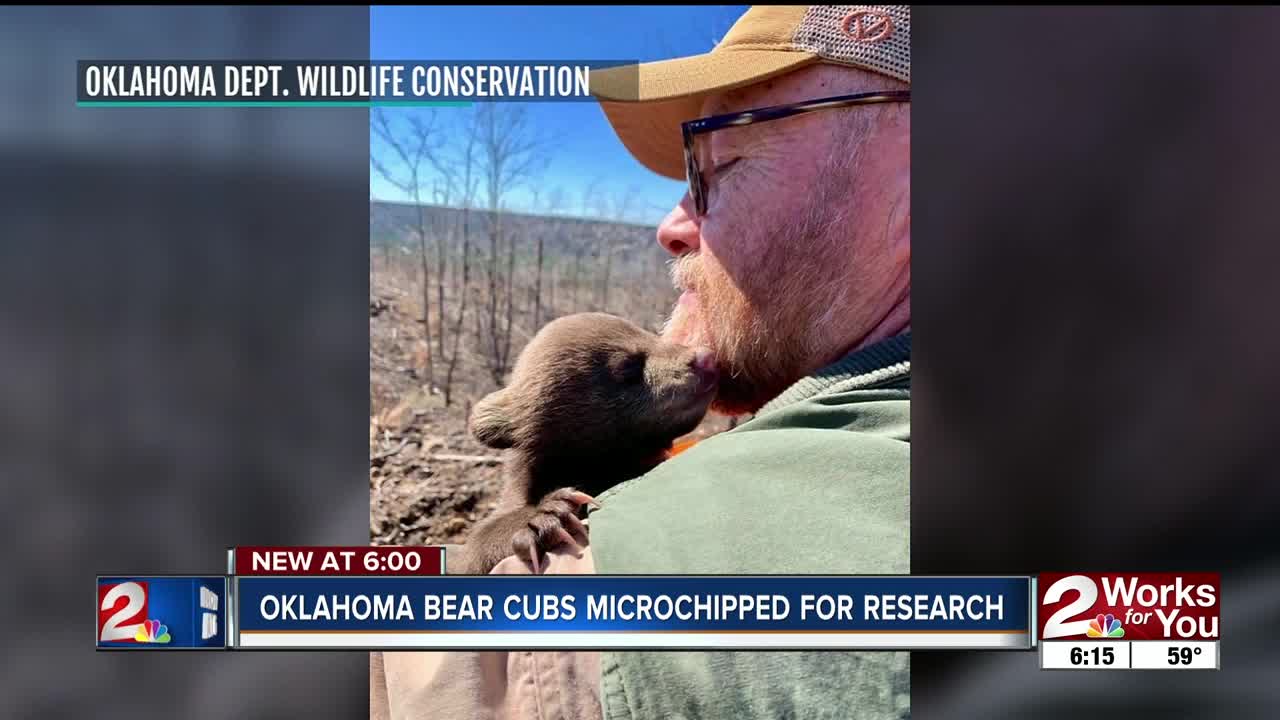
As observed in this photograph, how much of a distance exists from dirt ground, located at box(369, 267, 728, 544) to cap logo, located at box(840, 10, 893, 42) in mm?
1380

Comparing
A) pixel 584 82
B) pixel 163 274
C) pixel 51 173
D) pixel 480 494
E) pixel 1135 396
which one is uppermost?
pixel 584 82

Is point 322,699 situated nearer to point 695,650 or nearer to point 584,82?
point 695,650

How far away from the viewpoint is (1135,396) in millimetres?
2557

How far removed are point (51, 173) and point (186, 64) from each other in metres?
0.52

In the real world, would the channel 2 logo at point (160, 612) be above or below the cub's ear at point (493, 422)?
below

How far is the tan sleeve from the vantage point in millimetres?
2375

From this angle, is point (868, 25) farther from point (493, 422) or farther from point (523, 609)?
point (523, 609)

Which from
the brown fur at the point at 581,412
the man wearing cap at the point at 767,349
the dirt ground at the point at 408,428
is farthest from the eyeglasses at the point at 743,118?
the dirt ground at the point at 408,428

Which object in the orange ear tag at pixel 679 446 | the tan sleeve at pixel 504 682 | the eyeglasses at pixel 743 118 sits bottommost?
the tan sleeve at pixel 504 682

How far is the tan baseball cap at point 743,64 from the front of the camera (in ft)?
7.93

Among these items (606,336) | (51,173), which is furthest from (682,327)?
(51,173)

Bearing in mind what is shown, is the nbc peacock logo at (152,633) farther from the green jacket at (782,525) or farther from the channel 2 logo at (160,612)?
the green jacket at (782,525)

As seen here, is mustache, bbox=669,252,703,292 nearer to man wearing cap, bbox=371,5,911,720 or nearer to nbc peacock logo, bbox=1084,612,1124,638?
→ man wearing cap, bbox=371,5,911,720

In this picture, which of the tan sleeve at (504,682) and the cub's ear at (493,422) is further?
the cub's ear at (493,422)
